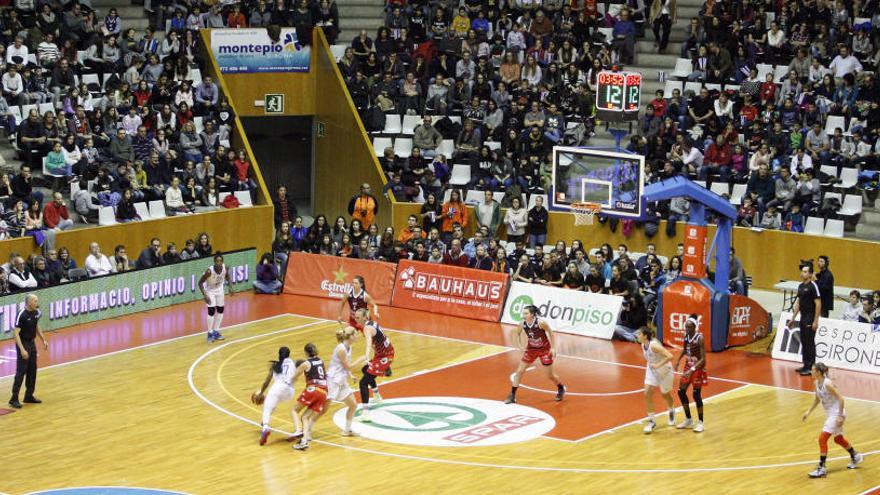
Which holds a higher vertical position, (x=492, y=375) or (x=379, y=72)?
(x=379, y=72)

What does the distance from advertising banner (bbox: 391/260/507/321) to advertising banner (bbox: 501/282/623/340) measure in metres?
0.36

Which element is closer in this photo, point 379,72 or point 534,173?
point 534,173

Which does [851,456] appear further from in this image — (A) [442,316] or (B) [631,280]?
(A) [442,316]

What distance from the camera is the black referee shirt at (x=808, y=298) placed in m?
→ 25.9

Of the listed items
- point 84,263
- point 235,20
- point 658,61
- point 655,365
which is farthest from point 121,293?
point 658,61

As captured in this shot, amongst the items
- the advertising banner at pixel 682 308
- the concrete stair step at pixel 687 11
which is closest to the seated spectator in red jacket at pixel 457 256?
the advertising banner at pixel 682 308

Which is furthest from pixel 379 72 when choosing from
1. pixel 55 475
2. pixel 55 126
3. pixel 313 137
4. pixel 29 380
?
pixel 55 475

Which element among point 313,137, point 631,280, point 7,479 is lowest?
point 7,479

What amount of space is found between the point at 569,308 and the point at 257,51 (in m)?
14.2

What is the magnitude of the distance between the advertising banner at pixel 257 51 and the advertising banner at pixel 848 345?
18468 millimetres

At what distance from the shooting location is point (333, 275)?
3334 centimetres

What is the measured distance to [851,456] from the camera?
20906 mm

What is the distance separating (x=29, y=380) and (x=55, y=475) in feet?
13.6

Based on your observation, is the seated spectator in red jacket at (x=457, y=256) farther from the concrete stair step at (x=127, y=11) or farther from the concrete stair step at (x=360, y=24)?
the concrete stair step at (x=127, y=11)
